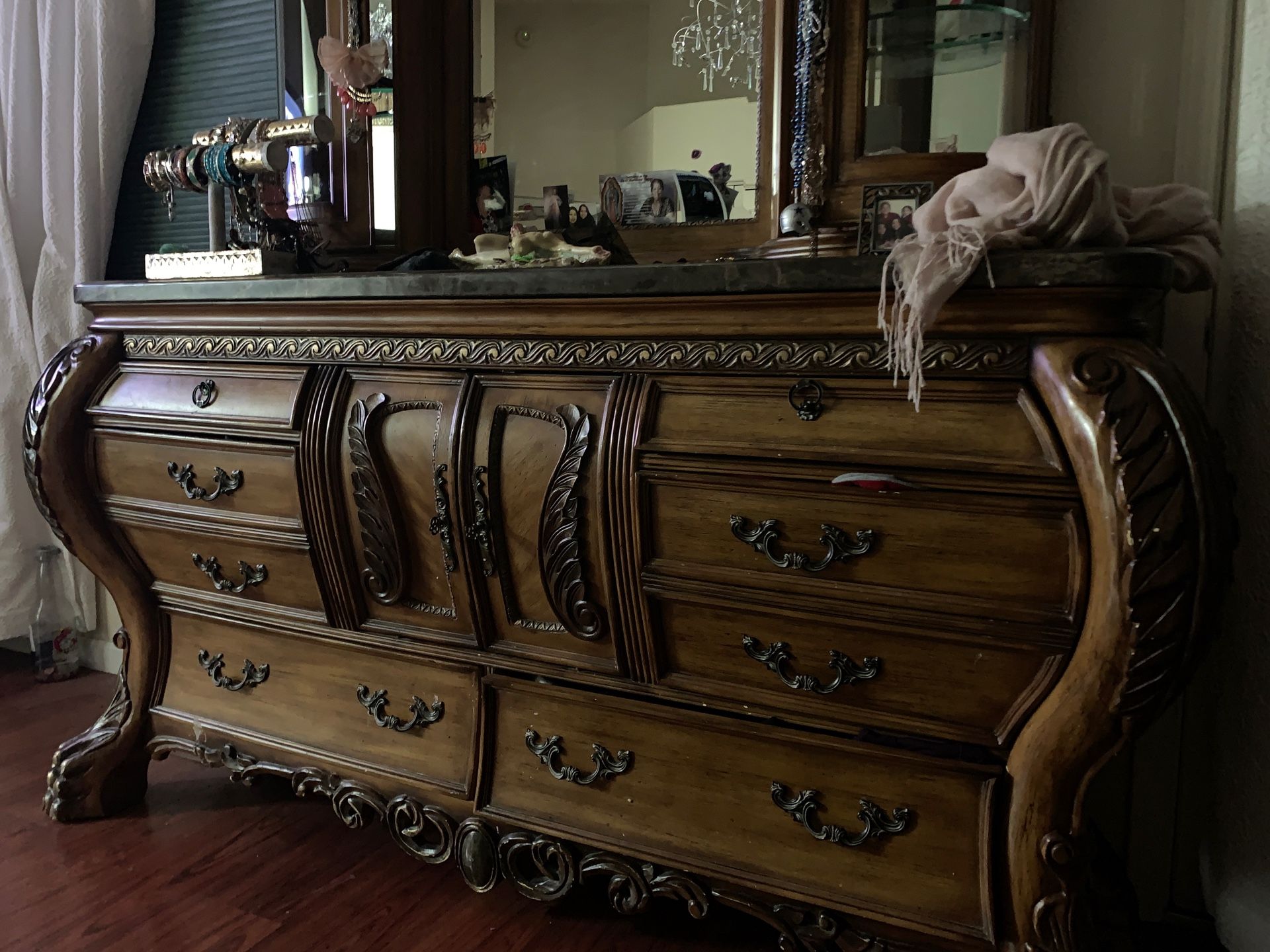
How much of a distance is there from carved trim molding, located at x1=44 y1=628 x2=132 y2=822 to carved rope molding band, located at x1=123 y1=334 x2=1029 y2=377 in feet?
2.12

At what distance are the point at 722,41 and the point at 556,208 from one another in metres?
0.43

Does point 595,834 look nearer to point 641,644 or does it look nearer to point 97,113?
point 641,644

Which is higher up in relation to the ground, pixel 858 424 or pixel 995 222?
pixel 995 222

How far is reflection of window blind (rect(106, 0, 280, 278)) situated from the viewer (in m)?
2.16

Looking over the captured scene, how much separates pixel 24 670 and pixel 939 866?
251 centimetres

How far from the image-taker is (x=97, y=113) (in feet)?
7.23

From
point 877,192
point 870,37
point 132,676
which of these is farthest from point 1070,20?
point 132,676

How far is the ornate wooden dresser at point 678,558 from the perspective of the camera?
0.95 m

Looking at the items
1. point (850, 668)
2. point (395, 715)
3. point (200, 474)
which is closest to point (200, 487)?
point (200, 474)

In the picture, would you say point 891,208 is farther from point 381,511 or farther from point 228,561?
point 228,561

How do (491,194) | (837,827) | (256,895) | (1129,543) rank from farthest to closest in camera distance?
(491,194) < (256,895) < (837,827) < (1129,543)

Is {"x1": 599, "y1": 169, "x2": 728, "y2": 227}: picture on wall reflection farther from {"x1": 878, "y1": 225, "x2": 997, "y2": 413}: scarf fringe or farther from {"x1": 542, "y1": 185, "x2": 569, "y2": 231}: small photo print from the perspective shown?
{"x1": 878, "y1": 225, "x2": 997, "y2": 413}: scarf fringe

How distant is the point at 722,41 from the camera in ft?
5.23

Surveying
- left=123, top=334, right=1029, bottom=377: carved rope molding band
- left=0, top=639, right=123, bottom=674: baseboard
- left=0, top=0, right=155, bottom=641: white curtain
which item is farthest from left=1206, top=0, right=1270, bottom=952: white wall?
left=0, top=639, right=123, bottom=674: baseboard
